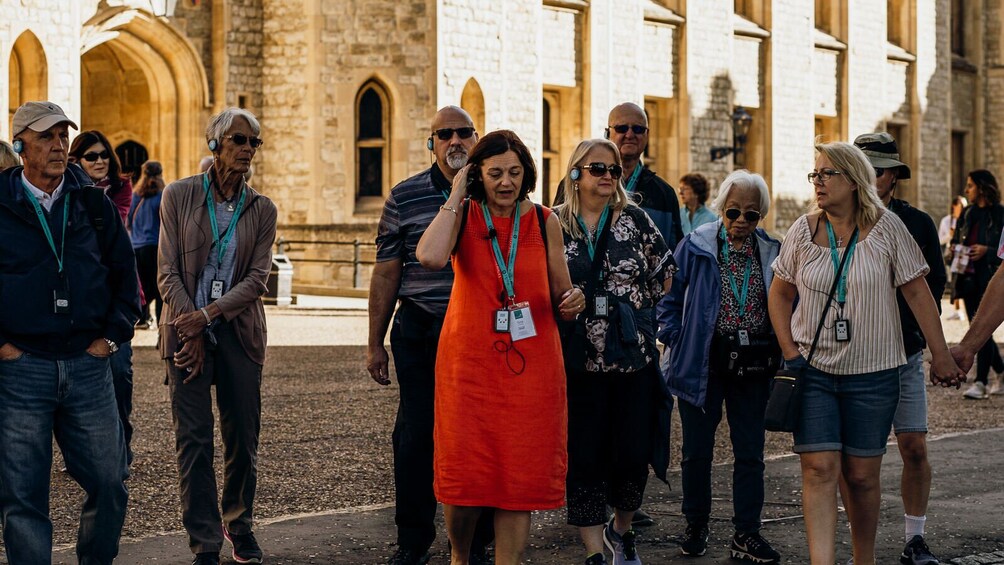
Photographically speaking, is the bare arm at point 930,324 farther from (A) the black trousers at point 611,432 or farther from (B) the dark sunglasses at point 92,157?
(B) the dark sunglasses at point 92,157

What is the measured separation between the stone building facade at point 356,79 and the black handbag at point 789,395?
1636cm

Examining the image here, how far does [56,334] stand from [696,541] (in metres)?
2.85

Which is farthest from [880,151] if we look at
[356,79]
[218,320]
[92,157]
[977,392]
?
[356,79]

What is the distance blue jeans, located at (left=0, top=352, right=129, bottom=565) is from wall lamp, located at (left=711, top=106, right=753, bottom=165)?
24.5m

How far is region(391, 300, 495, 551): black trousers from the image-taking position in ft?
21.0

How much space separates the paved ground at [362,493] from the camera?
22.0ft

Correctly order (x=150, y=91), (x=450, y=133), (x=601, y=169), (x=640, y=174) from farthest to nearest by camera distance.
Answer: (x=150, y=91) → (x=640, y=174) → (x=450, y=133) → (x=601, y=169)

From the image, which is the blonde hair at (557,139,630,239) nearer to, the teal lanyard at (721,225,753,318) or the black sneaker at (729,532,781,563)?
the teal lanyard at (721,225,753,318)

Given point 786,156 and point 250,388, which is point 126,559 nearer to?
point 250,388

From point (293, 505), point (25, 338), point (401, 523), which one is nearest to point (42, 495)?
point (25, 338)

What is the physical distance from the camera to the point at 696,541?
6691 millimetres

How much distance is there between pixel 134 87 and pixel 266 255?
19.0m

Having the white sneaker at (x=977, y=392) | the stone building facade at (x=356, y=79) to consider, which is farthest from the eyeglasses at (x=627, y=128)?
the stone building facade at (x=356, y=79)

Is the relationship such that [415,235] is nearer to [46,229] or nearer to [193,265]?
[193,265]
